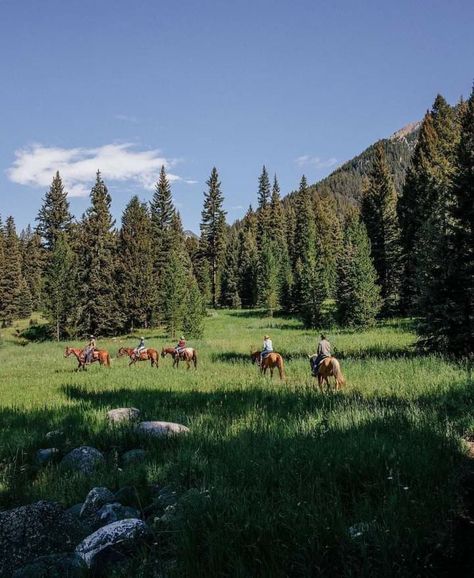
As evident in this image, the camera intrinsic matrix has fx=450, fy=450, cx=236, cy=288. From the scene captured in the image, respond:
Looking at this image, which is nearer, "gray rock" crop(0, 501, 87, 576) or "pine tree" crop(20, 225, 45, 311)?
"gray rock" crop(0, 501, 87, 576)

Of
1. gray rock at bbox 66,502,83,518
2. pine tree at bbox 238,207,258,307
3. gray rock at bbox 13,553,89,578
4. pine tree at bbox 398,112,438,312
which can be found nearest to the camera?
gray rock at bbox 13,553,89,578

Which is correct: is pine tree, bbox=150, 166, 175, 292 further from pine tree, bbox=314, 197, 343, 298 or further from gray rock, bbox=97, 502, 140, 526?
gray rock, bbox=97, 502, 140, 526

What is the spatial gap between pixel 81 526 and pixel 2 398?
12.5 metres

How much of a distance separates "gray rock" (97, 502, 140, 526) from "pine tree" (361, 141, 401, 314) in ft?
165

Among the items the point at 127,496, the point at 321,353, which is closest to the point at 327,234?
the point at 321,353

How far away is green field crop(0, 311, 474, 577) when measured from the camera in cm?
375

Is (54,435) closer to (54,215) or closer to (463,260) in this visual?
(463,260)

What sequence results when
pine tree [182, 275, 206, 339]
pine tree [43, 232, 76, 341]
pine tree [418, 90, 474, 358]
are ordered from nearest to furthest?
pine tree [418, 90, 474, 358], pine tree [182, 275, 206, 339], pine tree [43, 232, 76, 341]

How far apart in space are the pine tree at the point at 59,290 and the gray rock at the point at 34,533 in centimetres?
5149

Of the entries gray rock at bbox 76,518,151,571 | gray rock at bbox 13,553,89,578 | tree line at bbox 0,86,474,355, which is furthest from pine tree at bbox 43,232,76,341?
gray rock at bbox 13,553,89,578

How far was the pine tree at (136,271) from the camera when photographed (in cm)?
5819

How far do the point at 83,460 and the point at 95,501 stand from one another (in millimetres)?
2398

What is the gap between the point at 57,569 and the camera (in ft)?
13.8

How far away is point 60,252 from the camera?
54875 millimetres
